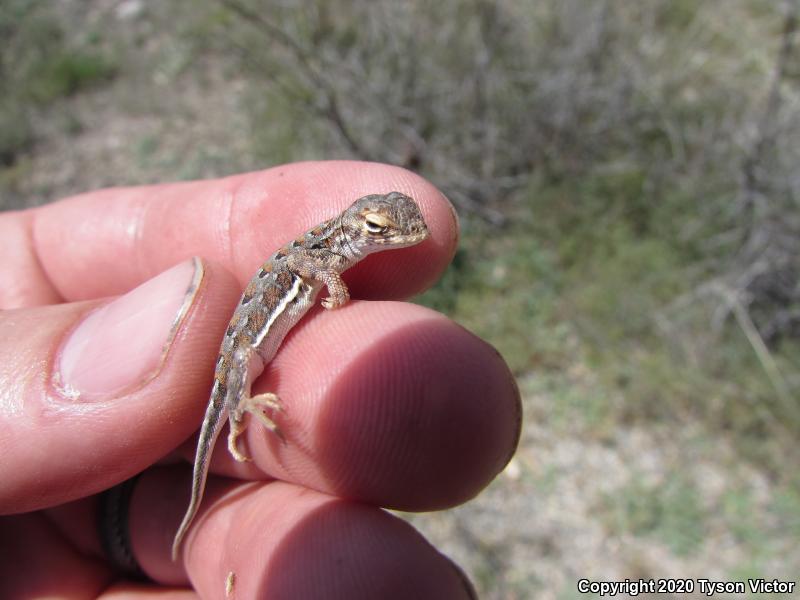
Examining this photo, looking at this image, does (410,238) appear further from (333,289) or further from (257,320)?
(257,320)

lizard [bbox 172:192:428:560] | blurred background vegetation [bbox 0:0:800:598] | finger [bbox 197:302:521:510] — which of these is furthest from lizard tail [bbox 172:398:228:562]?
blurred background vegetation [bbox 0:0:800:598]

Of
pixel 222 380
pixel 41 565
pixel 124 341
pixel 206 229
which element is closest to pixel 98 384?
pixel 124 341

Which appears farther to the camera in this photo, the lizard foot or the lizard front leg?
the lizard front leg

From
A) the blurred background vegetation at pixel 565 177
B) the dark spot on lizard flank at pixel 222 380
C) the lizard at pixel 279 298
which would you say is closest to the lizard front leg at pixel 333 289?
the lizard at pixel 279 298

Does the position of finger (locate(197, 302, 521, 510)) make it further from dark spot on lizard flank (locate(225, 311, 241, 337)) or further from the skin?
dark spot on lizard flank (locate(225, 311, 241, 337))

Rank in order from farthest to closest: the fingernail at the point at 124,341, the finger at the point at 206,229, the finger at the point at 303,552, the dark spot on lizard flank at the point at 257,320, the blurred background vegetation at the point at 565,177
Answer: the blurred background vegetation at the point at 565,177, the finger at the point at 206,229, the dark spot on lizard flank at the point at 257,320, the fingernail at the point at 124,341, the finger at the point at 303,552

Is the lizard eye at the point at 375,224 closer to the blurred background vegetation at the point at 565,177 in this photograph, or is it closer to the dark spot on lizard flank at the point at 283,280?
the dark spot on lizard flank at the point at 283,280
